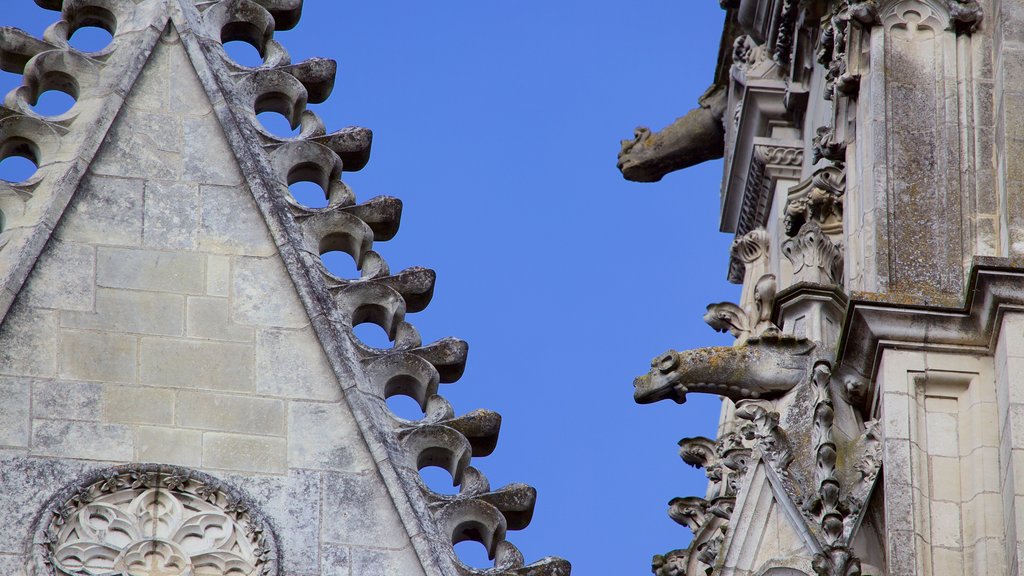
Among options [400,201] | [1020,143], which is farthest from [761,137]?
[1020,143]

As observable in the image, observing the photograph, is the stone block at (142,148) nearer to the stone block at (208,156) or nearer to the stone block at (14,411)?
the stone block at (208,156)

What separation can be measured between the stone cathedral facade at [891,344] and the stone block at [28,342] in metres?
3.31

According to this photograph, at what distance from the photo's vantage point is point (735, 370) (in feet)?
73.9

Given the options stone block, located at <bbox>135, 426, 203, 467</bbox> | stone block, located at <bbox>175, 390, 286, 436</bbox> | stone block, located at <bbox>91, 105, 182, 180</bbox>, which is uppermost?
stone block, located at <bbox>91, 105, 182, 180</bbox>

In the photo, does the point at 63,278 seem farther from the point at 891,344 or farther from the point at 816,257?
the point at 891,344

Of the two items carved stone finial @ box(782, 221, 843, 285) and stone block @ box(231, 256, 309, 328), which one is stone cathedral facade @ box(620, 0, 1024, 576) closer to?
carved stone finial @ box(782, 221, 843, 285)

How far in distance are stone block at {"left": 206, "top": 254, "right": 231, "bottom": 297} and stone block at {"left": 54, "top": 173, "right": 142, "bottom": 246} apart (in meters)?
0.43

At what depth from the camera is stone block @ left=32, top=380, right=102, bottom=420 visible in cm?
2222

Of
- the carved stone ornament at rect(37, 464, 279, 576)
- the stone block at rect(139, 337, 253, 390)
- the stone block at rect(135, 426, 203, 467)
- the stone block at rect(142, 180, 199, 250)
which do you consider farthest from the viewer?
the stone block at rect(142, 180, 199, 250)

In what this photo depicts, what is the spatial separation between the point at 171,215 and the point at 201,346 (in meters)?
0.97

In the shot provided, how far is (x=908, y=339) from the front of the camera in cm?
2088

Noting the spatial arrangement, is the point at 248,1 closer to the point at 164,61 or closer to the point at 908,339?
the point at 164,61

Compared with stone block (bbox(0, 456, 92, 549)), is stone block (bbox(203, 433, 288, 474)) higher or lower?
higher

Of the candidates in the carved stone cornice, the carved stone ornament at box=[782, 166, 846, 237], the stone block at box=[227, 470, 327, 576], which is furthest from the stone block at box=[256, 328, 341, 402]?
the carved stone cornice
